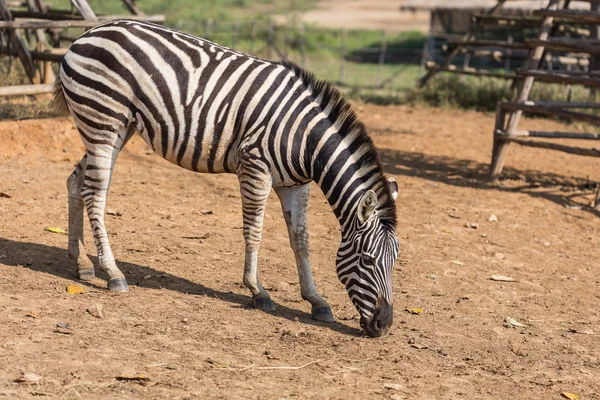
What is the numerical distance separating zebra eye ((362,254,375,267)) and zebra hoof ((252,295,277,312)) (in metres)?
0.83

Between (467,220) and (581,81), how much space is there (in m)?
3.00

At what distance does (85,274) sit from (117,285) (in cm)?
36

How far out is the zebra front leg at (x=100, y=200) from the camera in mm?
5797

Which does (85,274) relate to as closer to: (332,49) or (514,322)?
(514,322)

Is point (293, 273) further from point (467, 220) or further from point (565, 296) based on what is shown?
point (467, 220)

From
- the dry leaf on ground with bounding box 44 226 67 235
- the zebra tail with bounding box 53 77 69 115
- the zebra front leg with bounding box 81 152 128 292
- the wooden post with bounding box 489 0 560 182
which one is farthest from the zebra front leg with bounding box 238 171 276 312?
the wooden post with bounding box 489 0 560 182

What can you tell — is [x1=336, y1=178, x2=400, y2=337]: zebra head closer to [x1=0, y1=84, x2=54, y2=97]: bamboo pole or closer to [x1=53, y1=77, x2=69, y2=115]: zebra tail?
[x1=53, y1=77, x2=69, y2=115]: zebra tail

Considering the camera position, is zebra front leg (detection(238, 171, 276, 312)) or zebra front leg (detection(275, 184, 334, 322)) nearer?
zebra front leg (detection(238, 171, 276, 312))

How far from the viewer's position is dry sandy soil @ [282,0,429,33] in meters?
42.6

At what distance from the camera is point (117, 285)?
580cm

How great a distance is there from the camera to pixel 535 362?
17.5 feet

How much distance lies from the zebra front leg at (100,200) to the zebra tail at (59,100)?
26.3 inches

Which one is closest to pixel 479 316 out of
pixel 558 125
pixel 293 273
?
pixel 293 273

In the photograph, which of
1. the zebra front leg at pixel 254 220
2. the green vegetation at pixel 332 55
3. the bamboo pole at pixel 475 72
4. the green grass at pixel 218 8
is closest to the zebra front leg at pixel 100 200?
the zebra front leg at pixel 254 220
